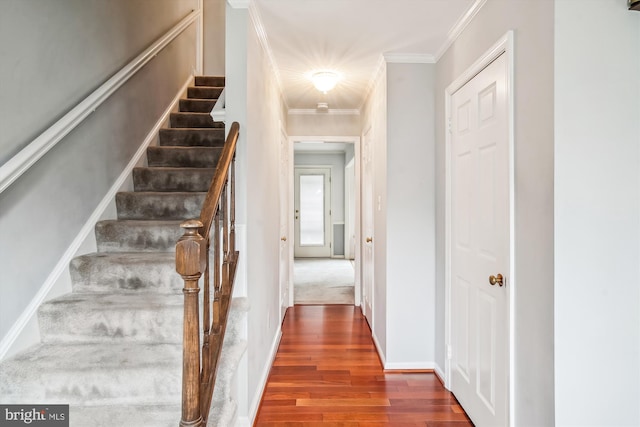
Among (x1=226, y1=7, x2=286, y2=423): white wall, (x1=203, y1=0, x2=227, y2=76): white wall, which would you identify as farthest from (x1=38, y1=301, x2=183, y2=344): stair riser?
(x1=203, y1=0, x2=227, y2=76): white wall

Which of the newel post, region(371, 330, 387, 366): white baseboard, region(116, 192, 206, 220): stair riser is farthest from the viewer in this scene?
region(371, 330, 387, 366): white baseboard

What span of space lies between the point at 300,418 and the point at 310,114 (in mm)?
3231

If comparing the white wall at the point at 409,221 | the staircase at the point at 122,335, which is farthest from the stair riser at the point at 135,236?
the white wall at the point at 409,221

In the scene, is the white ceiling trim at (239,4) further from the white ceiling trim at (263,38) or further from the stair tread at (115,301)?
the stair tread at (115,301)

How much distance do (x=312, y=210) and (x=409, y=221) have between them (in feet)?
19.1

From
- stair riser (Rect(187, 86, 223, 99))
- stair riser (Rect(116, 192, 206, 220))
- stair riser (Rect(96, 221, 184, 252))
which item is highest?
stair riser (Rect(187, 86, 223, 99))

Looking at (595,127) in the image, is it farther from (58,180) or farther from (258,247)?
(58,180)

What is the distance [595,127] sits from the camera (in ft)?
4.22

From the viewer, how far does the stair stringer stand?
145 cm

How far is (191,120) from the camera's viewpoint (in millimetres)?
3264

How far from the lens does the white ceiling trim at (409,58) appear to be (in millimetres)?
2634

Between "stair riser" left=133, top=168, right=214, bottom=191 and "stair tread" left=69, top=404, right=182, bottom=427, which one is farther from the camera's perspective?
"stair riser" left=133, top=168, right=214, bottom=191

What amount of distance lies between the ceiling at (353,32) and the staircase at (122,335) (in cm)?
125

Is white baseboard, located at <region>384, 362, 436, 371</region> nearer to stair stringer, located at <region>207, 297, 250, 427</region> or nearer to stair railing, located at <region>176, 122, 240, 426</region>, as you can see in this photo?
stair stringer, located at <region>207, 297, 250, 427</region>
